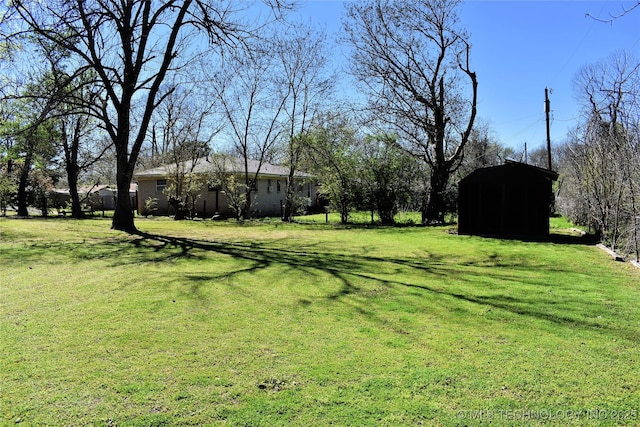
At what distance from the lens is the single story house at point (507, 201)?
13.3 meters

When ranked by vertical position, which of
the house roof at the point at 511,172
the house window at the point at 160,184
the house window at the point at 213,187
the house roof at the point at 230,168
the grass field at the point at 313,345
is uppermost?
the house roof at the point at 230,168

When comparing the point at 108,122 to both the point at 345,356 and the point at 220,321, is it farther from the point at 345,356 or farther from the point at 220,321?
the point at 345,356

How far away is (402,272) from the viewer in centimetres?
739

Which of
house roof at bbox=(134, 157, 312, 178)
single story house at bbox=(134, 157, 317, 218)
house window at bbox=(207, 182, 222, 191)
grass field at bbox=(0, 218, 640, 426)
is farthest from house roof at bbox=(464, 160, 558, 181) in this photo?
house window at bbox=(207, 182, 222, 191)

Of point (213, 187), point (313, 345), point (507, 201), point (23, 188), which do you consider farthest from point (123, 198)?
point (23, 188)

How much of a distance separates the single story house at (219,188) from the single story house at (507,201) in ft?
37.1

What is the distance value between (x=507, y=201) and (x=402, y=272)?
8.12m

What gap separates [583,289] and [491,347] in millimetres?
3263

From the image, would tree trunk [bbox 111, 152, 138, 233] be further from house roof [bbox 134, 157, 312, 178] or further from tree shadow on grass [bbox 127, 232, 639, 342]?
house roof [bbox 134, 157, 312, 178]

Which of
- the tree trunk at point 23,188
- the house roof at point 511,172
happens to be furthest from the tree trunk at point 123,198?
the tree trunk at point 23,188

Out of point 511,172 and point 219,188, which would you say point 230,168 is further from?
point 511,172

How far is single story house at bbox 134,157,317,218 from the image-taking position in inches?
966

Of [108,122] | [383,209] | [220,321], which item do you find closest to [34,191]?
[108,122]

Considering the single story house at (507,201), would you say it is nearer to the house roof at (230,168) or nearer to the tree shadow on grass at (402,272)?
the tree shadow on grass at (402,272)
